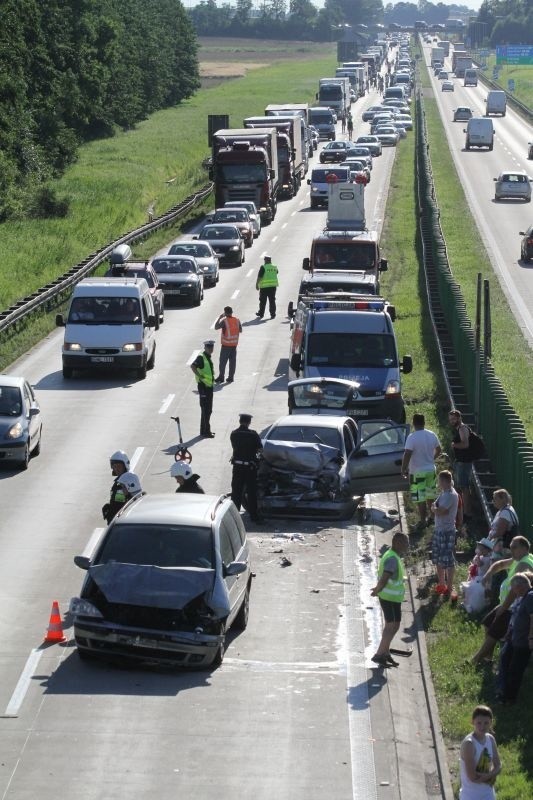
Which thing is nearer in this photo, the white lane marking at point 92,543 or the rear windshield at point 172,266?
the white lane marking at point 92,543

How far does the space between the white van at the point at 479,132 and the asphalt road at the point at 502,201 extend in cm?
62

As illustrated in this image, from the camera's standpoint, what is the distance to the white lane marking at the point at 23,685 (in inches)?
536

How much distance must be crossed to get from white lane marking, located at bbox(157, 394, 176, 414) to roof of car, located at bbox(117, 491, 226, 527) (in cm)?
1266

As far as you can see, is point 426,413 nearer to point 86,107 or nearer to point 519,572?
point 519,572

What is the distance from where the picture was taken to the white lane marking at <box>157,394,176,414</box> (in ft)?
94.9

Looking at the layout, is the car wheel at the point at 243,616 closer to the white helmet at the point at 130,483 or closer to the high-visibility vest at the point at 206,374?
the white helmet at the point at 130,483

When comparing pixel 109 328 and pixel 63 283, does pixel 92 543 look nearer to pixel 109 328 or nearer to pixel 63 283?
pixel 109 328

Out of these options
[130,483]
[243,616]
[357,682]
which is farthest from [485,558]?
[130,483]

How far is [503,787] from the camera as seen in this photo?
38.7 feet

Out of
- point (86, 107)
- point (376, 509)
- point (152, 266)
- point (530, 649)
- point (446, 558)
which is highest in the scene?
point (530, 649)

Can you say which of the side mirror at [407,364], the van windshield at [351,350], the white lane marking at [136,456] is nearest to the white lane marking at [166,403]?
the van windshield at [351,350]

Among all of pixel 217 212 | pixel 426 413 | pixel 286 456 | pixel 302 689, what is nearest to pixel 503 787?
pixel 302 689

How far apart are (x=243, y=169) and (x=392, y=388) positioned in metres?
36.3

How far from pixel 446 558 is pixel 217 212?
40826mm
